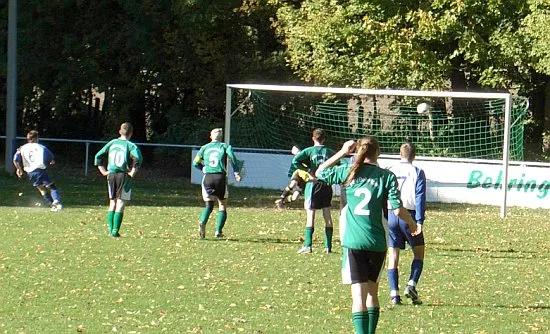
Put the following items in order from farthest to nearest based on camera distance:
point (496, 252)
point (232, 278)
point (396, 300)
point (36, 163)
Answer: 1. point (36, 163)
2. point (496, 252)
3. point (232, 278)
4. point (396, 300)

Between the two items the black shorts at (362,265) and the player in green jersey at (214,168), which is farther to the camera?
the player in green jersey at (214,168)

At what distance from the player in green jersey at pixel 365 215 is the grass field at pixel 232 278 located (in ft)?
2.51

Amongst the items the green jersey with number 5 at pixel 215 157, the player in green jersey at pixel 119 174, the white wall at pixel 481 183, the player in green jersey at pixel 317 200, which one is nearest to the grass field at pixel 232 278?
the player in green jersey at pixel 317 200

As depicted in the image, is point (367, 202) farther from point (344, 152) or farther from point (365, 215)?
point (344, 152)

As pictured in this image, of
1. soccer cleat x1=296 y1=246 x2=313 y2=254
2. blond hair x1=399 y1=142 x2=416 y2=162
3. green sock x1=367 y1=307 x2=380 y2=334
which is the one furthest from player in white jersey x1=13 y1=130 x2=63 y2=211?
green sock x1=367 y1=307 x2=380 y2=334

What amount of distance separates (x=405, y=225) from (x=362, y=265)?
2.52 meters

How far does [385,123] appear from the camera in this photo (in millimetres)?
30766

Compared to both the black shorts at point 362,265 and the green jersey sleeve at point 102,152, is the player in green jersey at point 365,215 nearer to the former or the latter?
the black shorts at point 362,265

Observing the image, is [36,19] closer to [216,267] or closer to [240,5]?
[240,5]

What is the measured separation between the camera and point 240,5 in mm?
34562

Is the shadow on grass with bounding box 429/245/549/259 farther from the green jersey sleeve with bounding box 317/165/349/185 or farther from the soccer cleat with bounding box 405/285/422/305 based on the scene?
the green jersey sleeve with bounding box 317/165/349/185

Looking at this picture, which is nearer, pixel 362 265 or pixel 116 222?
pixel 362 265

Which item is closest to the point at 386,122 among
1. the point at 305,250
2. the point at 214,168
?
the point at 214,168

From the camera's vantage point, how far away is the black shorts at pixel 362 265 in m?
9.00
